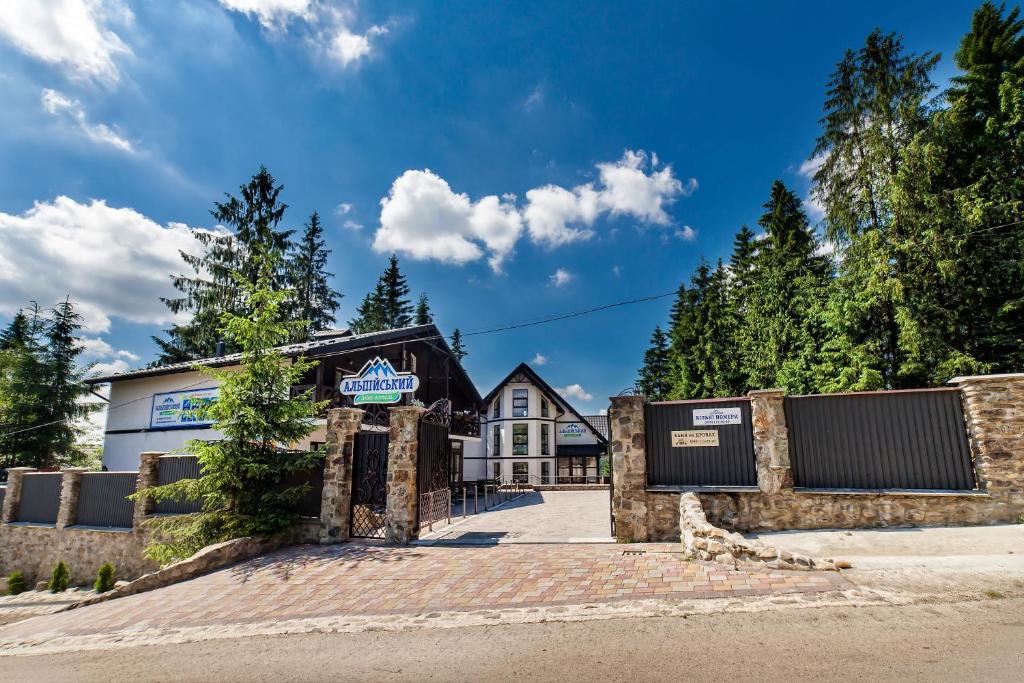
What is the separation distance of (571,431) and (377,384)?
20.9m

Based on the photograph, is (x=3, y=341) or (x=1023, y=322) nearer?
(x=1023, y=322)

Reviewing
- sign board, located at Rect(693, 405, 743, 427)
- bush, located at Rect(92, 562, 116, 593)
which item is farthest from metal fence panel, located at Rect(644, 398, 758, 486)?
bush, located at Rect(92, 562, 116, 593)

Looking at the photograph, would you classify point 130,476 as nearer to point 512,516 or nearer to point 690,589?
point 512,516

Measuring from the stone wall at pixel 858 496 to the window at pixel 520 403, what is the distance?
908 inches

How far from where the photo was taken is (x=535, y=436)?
105ft

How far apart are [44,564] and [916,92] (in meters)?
32.4

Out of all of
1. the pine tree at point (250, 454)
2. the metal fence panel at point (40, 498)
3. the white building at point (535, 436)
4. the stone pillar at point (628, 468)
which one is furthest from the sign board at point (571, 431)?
the metal fence panel at point (40, 498)

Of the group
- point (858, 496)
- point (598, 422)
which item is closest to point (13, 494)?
point (858, 496)

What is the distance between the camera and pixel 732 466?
9492mm

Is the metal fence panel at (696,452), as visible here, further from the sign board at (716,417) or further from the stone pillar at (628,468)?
the stone pillar at (628,468)

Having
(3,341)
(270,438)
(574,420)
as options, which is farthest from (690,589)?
(3,341)

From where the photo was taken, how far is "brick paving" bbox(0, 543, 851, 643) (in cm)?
613

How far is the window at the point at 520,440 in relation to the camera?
3206cm

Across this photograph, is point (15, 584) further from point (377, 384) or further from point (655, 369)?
point (655, 369)
